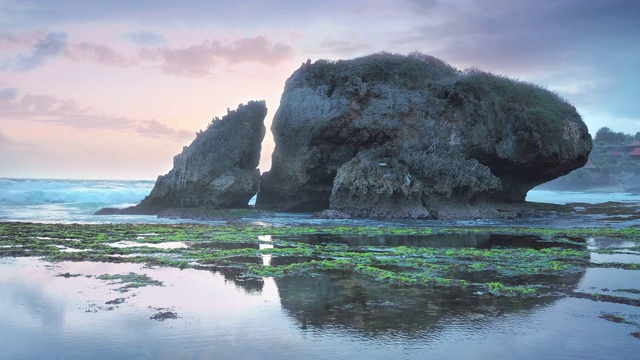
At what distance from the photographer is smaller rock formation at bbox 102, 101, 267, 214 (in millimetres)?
40438

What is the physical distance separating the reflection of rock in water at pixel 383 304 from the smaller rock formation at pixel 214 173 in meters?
28.4

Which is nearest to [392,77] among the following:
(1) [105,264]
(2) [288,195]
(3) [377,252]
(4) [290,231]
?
(2) [288,195]

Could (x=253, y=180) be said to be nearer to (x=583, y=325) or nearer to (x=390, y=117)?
(x=390, y=117)

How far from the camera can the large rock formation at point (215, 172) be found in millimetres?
40438

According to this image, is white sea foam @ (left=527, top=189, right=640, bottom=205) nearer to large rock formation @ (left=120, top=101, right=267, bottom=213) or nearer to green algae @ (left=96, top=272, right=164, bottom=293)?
large rock formation @ (left=120, top=101, right=267, bottom=213)

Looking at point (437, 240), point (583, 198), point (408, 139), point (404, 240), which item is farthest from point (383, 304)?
point (583, 198)

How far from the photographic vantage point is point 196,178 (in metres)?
40.3

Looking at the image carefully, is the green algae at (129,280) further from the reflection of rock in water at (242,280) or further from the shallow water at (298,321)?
the reflection of rock in water at (242,280)

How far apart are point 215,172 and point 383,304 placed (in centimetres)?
3142

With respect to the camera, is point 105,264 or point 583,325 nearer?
point 583,325

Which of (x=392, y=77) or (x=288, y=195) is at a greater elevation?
(x=392, y=77)

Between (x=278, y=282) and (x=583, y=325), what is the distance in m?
6.42

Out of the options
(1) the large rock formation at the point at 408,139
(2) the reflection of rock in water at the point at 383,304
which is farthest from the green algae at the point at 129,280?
(1) the large rock formation at the point at 408,139

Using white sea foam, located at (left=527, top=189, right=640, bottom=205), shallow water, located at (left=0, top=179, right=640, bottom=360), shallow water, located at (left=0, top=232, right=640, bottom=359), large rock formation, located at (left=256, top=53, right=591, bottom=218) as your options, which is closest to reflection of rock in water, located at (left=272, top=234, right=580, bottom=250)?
shallow water, located at (left=0, top=179, right=640, bottom=360)
